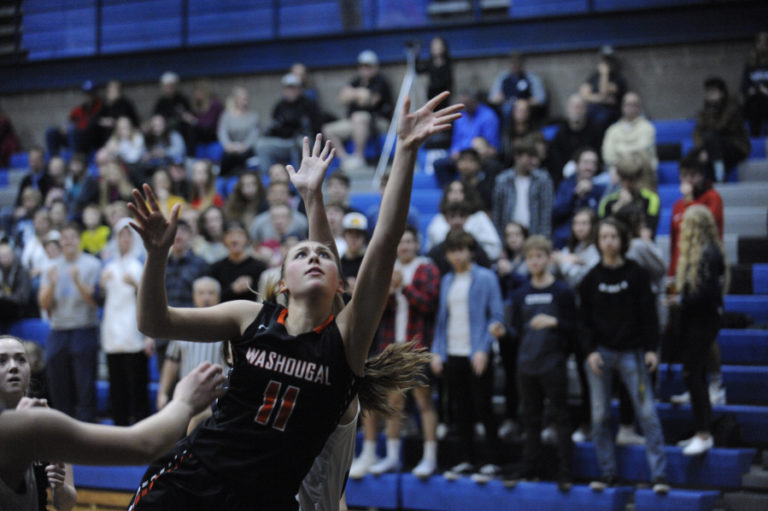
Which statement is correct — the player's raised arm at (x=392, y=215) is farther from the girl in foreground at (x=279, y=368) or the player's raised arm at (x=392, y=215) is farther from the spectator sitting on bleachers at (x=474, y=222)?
the spectator sitting on bleachers at (x=474, y=222)

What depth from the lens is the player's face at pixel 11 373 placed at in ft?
11.2

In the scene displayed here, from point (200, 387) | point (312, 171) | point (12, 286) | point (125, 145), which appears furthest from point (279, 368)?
point (125, 145)

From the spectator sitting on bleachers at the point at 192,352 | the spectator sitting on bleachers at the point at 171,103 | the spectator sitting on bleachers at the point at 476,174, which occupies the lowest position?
the spectator sitting on bleachers at the point at 192,352

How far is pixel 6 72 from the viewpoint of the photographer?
15.4m

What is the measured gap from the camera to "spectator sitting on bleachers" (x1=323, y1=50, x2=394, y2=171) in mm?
11141

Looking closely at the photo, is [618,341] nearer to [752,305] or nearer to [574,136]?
A: [752,305]

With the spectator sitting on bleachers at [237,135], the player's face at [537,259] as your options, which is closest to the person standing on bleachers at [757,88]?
the player's face at [537,259]

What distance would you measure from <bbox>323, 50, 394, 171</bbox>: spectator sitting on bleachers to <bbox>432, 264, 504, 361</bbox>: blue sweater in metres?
4.50

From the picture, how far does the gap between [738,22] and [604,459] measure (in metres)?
6.57

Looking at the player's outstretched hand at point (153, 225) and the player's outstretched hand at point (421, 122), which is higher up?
the player's outstretched hand at point (421, 122)

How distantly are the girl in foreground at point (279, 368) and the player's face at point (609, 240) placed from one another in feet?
11.6

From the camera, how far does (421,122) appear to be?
125 inches

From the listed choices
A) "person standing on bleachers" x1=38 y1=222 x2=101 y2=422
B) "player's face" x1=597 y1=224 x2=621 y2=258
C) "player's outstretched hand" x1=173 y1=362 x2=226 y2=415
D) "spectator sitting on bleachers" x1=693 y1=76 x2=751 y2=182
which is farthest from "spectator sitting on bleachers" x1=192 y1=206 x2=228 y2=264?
"player's outstretched hand" x1=173 y1=362 x2=226 y2=415

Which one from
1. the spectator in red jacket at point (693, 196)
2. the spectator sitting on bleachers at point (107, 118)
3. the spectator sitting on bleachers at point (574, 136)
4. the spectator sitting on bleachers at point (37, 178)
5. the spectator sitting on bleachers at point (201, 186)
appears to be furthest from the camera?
the spectator sitting on bleachers at point (107, 118)
